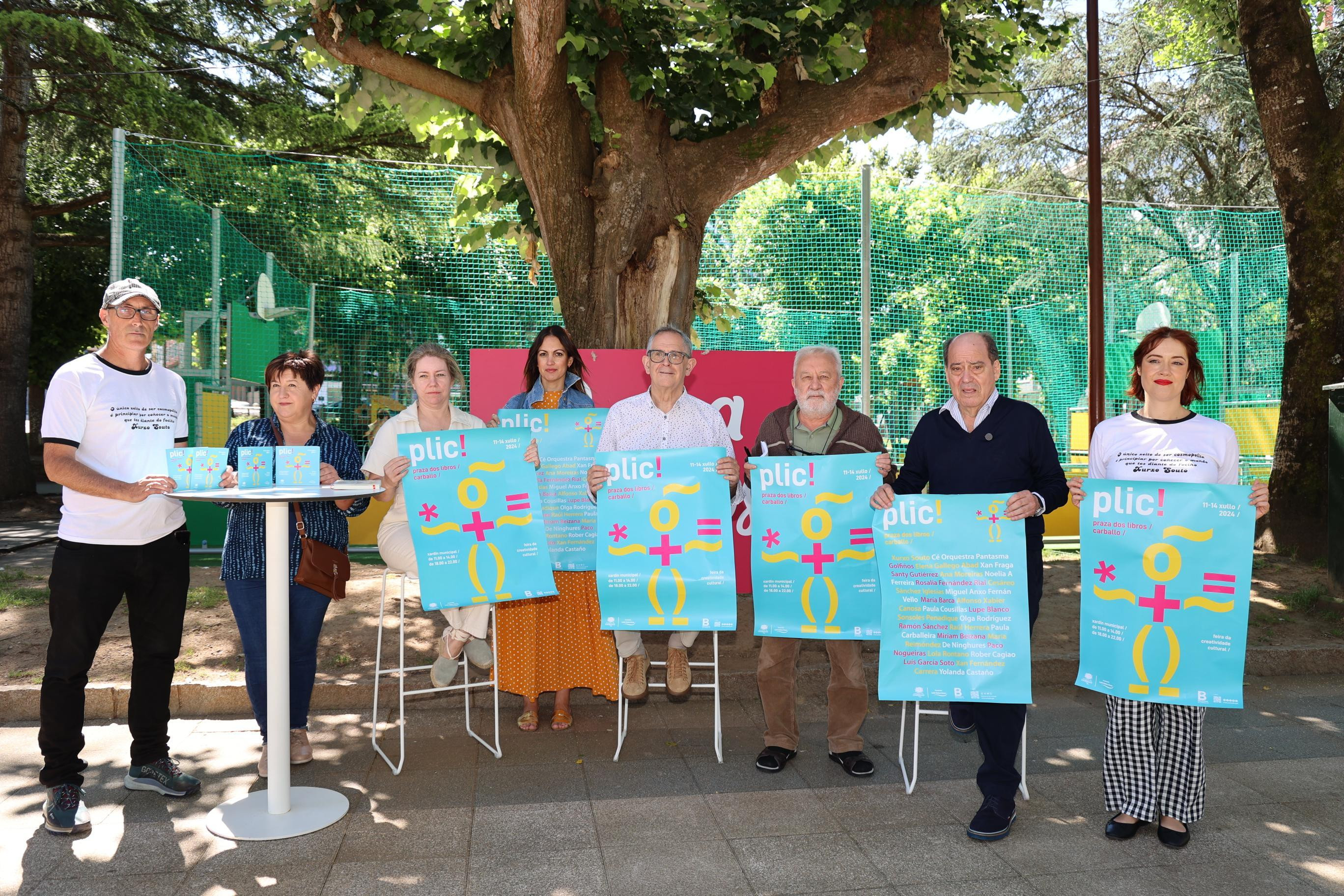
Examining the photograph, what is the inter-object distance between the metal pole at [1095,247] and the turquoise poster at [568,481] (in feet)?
17.5

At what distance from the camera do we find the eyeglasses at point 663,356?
435cm

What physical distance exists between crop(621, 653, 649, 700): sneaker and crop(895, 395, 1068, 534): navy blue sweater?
70.6 inches

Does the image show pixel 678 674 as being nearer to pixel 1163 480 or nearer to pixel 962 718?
pixel 962 718

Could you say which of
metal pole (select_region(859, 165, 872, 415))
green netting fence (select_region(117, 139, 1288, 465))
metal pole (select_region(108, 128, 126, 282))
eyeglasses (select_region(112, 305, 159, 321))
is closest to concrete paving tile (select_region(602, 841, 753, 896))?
eyeglasses (select_region(112, 305, 159, 321))

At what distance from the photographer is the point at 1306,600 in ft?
21.7

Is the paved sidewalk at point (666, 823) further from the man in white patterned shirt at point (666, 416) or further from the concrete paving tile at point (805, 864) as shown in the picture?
the man in white patterned shirt at point (666, 416)

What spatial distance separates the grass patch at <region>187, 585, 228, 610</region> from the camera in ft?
20.9

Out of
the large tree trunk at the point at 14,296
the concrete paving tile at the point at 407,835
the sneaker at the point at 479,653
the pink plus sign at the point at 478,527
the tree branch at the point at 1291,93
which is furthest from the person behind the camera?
the large tree trunk at the point at 14,296

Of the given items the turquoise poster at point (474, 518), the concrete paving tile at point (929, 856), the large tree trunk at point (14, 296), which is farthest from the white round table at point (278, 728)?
the large tree trunk at point (14, 296)

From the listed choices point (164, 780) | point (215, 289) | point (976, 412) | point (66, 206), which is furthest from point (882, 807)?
point (66, 206)

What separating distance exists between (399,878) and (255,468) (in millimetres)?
1594

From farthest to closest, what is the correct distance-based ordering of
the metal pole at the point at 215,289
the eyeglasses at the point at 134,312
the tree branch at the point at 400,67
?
the metal pole at the point at 215,289, the tree branch at the point at 400,67, the eyeglasses at the point at 134,312

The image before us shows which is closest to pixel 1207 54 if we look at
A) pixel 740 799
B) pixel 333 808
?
pixel 740 799

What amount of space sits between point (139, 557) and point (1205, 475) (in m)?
4.15
